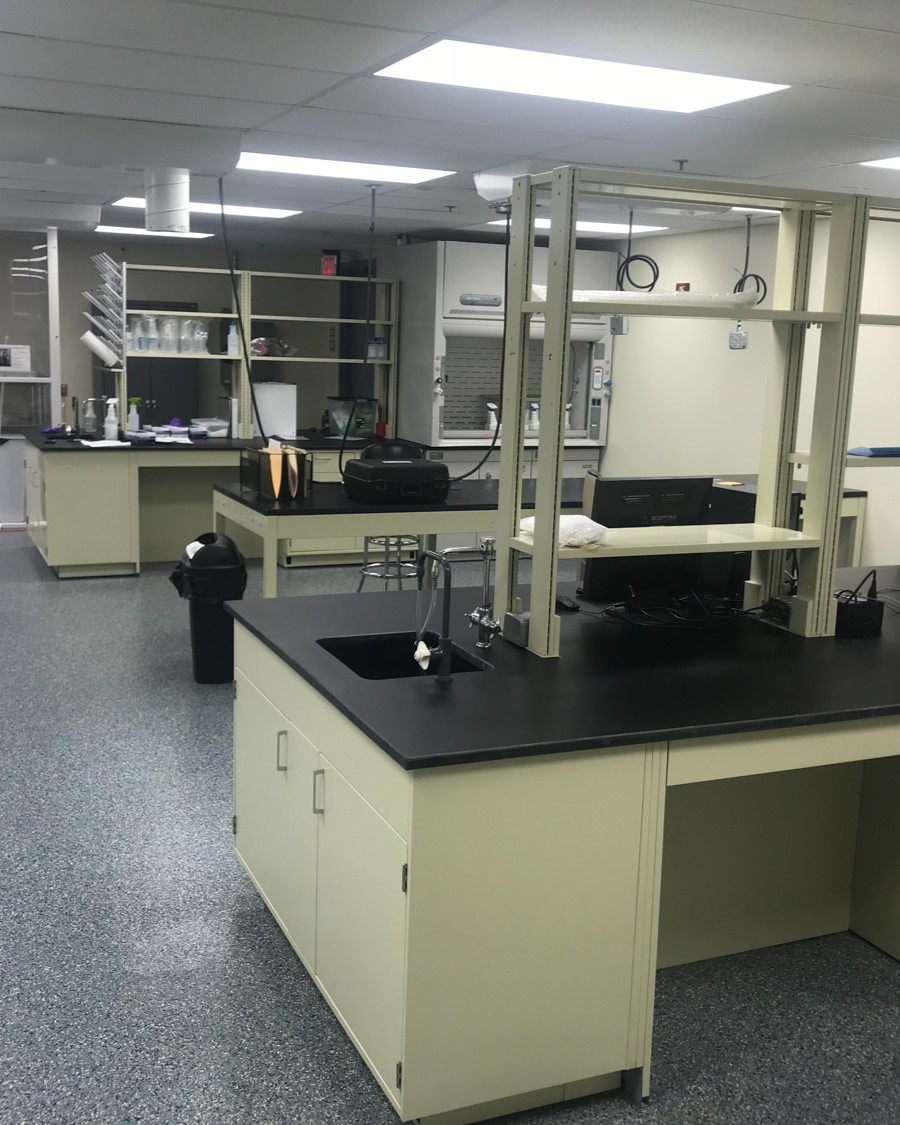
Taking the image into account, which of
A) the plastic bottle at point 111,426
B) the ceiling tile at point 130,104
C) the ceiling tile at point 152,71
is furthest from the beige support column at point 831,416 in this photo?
the plastic bottle at point 111,426

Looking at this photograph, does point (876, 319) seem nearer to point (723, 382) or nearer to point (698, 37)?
point (698, 37)

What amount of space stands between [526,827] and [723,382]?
559cm

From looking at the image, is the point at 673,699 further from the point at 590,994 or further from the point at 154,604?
the point at 154,604

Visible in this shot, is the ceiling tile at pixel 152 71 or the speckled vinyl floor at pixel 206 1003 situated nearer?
the speckled vinyl floor at pixel 206 1003

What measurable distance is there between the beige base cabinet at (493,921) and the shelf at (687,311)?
39.8 inches

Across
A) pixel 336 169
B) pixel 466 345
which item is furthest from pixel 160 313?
pixel 336 169

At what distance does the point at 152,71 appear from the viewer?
3.25 metres

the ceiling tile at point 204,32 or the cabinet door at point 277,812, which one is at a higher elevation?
the ceiling tile at point 204,32

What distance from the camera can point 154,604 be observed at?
20.7ft

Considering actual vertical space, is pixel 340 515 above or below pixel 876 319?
below

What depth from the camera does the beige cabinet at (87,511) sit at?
22.0 feet

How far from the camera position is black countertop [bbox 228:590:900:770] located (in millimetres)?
2053

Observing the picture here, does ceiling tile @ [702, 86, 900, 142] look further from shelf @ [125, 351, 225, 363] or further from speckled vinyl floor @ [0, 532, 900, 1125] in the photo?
shelf @ [125, 351, 225, 363]

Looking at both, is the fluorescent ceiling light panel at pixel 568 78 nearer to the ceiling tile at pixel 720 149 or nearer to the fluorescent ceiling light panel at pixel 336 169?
the ceiling tile at pixel 720 149
